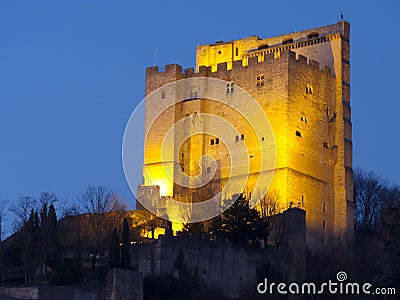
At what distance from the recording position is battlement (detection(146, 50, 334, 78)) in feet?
247

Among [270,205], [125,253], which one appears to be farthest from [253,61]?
[125,253]

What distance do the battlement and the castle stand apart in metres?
0.06

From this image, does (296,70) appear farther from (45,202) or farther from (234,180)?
(45,202)

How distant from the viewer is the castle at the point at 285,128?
242ft

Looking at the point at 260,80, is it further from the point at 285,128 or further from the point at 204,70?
the point at 204,70

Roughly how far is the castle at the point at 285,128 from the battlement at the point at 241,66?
0.19 feet

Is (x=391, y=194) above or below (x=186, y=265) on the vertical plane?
above

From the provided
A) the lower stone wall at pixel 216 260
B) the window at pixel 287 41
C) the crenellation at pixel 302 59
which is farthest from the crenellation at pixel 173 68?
the lower stone wall at pixel 216 260

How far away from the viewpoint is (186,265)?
59.8 meters

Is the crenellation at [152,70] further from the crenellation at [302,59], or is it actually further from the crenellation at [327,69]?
the crenellation at [327,69]

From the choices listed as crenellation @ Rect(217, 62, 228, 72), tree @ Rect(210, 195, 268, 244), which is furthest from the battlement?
tree @ Rect(210, 195, 268, 244)

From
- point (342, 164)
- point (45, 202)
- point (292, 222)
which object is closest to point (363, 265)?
point (292, 222)

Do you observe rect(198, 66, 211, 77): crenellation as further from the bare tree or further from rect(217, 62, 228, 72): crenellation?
the bare tree

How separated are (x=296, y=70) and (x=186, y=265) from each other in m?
19.0
